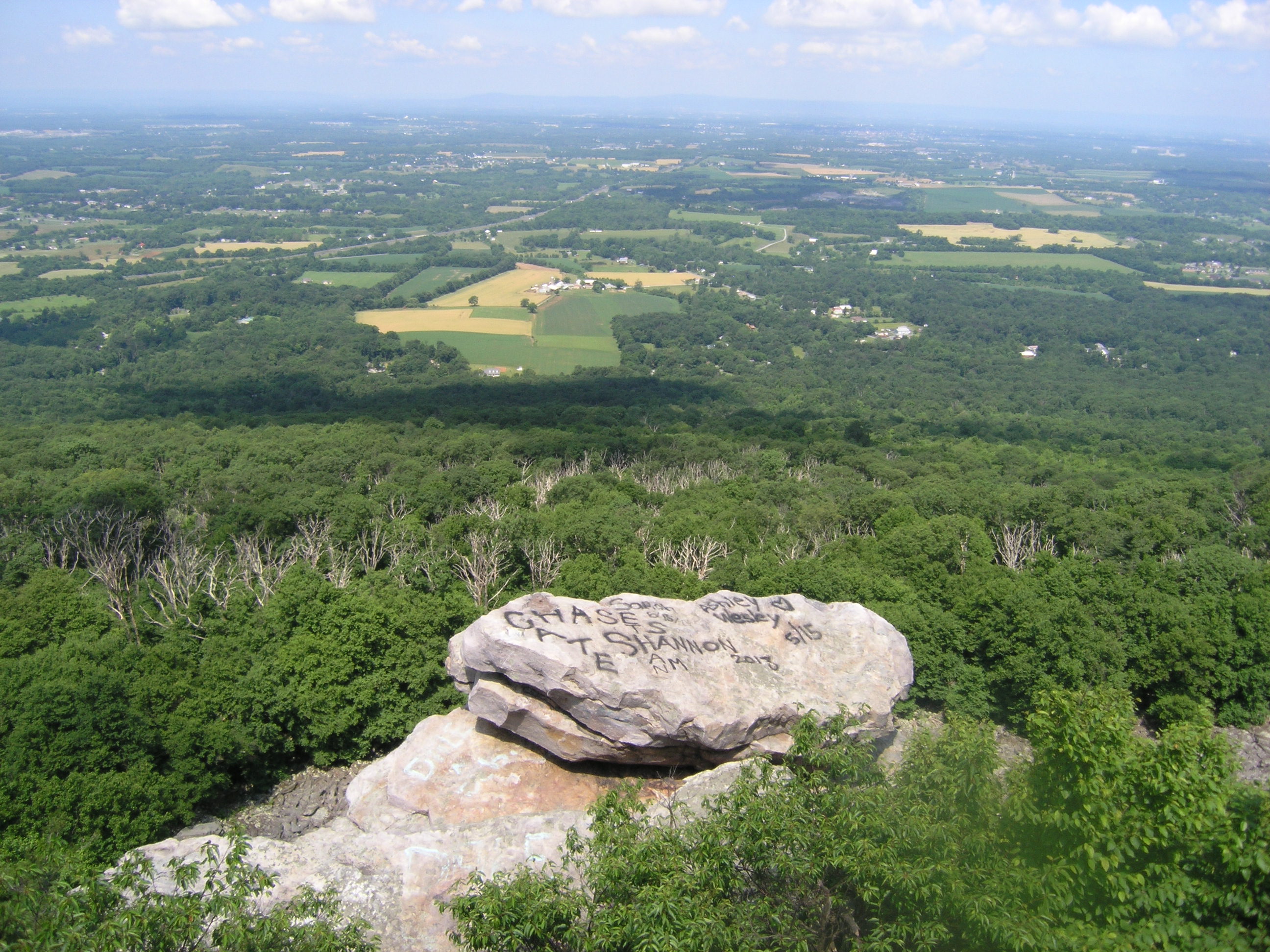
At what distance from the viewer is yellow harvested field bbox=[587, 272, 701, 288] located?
552ft

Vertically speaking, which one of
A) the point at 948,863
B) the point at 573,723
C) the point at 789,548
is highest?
the point at 948,863

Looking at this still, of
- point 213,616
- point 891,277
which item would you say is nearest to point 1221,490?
point 213,616

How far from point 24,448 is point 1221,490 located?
83115 mm

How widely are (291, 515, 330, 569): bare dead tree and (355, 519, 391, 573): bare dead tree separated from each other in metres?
1.59

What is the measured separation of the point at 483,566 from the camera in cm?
3484

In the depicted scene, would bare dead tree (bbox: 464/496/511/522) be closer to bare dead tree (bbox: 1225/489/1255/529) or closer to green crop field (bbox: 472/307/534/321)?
bare dead tree (bbox: 1225/489/1255/529)

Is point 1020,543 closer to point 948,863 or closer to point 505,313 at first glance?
point 948,863

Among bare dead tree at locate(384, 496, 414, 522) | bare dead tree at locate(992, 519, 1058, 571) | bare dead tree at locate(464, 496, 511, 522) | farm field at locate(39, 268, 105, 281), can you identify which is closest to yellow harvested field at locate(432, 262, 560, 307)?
farm field at locate(39, 268, 105, 281)

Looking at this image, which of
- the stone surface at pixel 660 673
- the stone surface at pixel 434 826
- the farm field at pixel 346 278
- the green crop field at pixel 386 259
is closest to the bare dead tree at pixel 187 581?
the stone surface at pixel 434 826

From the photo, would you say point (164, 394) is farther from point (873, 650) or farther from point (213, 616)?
point (873, 650)

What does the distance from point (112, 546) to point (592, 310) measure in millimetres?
112004

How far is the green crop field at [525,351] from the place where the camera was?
381 feet

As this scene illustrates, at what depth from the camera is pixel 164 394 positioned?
96.5m

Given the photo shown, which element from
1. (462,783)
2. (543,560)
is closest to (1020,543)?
(543,560)
